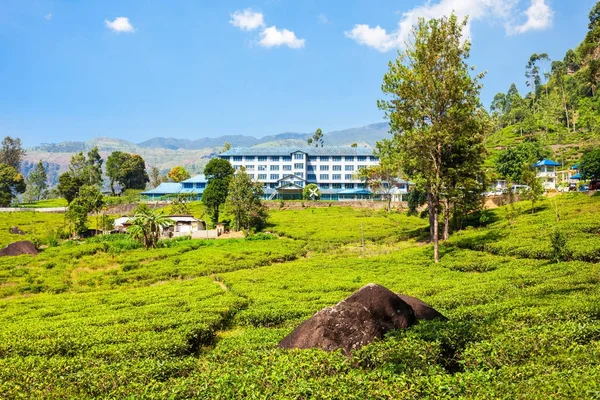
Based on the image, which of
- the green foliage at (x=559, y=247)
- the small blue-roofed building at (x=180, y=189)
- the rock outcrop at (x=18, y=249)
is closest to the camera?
the green foliage at (x=559, y=247)

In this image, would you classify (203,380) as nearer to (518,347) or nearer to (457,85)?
(518,347)

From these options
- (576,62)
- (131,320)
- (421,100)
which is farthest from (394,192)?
(576,62)

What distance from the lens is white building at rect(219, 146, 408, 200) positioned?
121062 millimetres

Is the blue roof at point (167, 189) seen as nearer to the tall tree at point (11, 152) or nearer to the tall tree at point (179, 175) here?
the tall tree at point (179, 175)

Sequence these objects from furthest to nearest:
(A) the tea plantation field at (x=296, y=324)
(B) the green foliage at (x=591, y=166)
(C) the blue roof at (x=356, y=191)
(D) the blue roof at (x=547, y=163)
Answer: (C) the blue roof at (x=356, y=191), (D) the blue roof at (x=547, y=163), (B) the green foliage at (x=591, y=166), (A) the tea plantation field at (x=296, y=324)

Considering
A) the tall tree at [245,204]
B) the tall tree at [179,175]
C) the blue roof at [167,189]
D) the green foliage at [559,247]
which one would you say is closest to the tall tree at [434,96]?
the green foliage at [559,247]

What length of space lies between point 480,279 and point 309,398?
18.9m

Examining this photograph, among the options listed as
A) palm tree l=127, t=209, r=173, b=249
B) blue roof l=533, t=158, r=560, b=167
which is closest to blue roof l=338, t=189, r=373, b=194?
blue roof l=533, t=158, r=560, b=167

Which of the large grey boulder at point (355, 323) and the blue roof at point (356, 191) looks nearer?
the large grey boulder at point (355, 323)

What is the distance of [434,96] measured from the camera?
120ft

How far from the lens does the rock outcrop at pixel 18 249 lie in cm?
5050

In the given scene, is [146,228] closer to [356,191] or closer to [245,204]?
[245,204]

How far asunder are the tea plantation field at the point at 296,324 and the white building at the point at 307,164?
255 feet

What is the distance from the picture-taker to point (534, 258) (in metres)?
30.0
